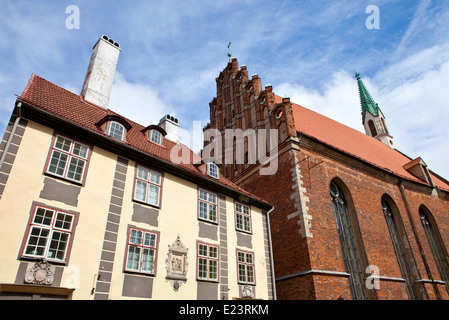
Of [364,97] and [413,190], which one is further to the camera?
[364,97]

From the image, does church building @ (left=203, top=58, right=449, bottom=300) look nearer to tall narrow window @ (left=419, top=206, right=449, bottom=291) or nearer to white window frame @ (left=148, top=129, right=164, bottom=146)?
tall narrow window @ (left=419, top=206, right=449, bottom=291)

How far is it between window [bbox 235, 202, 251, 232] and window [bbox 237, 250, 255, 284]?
3.56ft

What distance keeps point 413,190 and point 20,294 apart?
76.8ft

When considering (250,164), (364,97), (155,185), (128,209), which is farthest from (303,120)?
(364,97)

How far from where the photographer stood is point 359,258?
51.3 feet

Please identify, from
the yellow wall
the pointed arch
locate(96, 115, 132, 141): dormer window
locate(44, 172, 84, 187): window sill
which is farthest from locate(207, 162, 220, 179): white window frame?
the pointed arch

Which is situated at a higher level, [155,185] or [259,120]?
[259,120]

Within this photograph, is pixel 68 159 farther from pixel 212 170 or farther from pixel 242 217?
pixel 242 217

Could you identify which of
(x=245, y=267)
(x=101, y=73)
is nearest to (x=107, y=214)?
(x=245, y=267)

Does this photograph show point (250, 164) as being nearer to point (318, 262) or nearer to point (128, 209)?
point (318, 262)

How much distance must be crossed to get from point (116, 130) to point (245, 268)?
23.7 ft

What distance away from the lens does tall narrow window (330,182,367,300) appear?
48.3ft

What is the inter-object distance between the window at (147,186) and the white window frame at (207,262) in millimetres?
2369
